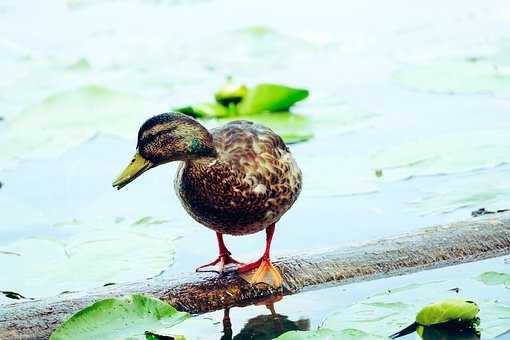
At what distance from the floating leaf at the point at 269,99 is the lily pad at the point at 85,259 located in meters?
1.87

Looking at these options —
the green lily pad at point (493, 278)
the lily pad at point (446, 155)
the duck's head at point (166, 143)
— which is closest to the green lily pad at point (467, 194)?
the lily pad at point (446, 155)

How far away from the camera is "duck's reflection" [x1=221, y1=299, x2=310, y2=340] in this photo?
3684mm

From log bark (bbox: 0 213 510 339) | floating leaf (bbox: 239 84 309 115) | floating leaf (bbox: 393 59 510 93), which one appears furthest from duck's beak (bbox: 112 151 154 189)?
floating leaf (bbox: 393 59 510 93)

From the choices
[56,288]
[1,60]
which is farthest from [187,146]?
[1,60]

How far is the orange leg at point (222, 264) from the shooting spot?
4.13 meters

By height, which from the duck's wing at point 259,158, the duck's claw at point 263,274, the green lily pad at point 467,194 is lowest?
the duck's claw at point 263,274

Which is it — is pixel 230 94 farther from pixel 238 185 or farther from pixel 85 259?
pixel 238 185

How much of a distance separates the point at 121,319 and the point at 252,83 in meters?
4.45

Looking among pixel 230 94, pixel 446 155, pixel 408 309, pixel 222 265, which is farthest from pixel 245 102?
pixel 408 309

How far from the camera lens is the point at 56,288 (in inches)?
162

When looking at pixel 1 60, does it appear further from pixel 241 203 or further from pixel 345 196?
pixel 241 203

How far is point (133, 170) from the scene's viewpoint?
3865 millimetres

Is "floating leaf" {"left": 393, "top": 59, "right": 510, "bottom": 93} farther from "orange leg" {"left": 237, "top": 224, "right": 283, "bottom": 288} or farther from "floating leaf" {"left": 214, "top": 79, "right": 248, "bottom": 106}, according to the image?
"orange leg" {"left": 237, "top": 224, "right": 283, "bottom": 288}

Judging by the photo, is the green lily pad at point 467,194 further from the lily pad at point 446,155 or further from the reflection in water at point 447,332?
the reflection in water at point 447,332
